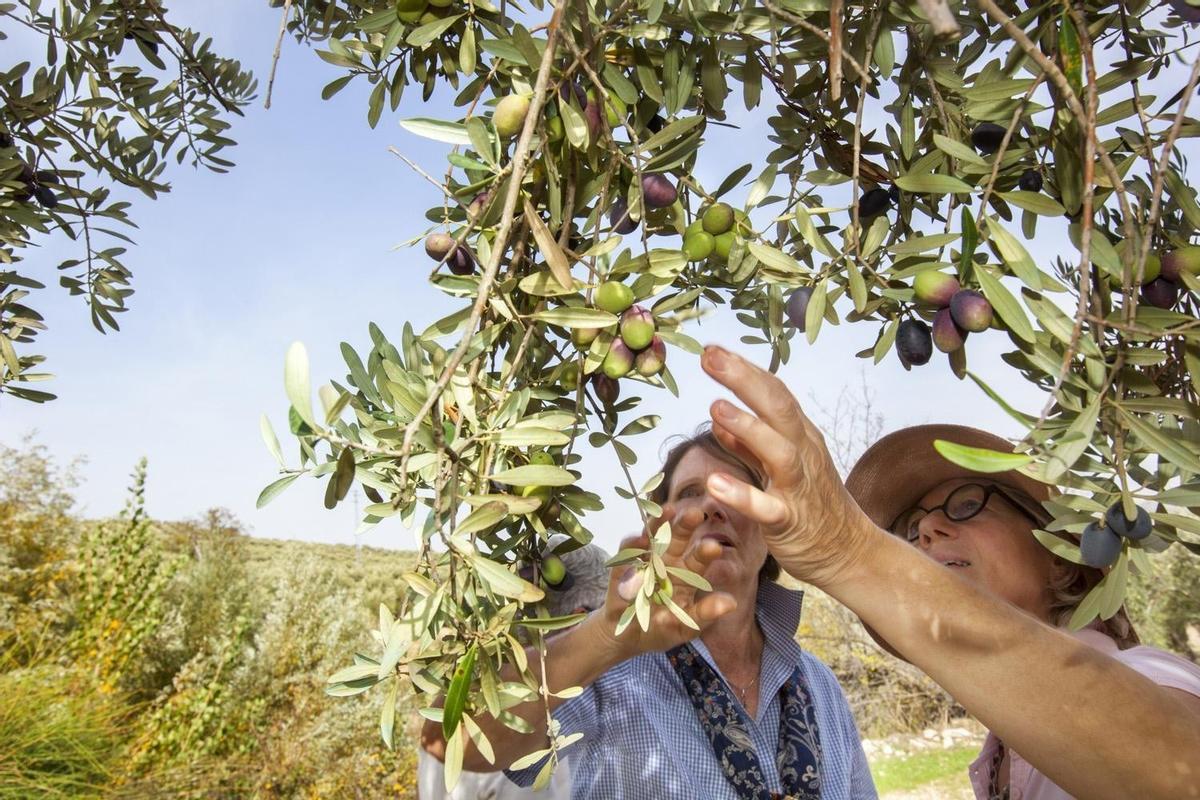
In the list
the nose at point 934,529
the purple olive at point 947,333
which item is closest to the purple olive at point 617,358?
the purple olive at point 947,333

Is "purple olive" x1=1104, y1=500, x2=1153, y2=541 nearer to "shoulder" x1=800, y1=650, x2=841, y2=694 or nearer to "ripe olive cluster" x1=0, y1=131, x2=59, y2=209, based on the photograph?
"ripe olive cluster" x1=0, y1=131, x2=59, y2=209

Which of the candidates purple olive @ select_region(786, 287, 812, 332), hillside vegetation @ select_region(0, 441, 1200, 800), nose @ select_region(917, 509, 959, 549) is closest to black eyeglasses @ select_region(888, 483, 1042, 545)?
nose @ select_region(917, 509, 959, 549)

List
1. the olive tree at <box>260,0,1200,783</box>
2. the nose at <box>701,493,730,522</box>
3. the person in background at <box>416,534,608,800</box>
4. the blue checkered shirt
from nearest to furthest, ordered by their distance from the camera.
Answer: the olive tree at <box>260,0,1200,783</box>, the person in background at <box>416,534,608,800</box>, the blue checkered shirt, the nose at <box>701,493,730,522</box>

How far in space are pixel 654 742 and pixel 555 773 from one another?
1.03 feet

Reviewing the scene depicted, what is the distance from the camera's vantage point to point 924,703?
34.3 feet

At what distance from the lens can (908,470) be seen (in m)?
1.89

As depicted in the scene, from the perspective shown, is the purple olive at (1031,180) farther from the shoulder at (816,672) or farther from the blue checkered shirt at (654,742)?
the shoulder at (816,672)

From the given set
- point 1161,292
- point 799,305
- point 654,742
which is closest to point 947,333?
point 799,305

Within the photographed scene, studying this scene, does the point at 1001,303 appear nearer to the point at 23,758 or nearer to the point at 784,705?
the point at 784,705

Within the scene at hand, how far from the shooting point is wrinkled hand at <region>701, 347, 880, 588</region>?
91cm

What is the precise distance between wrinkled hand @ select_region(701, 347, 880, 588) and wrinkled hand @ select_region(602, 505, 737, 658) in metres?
0.18

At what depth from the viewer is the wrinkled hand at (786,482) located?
906 millimetres

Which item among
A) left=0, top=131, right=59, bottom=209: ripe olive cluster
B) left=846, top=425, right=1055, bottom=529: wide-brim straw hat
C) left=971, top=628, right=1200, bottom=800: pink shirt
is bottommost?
left=971, top=628, right=1200, bottom=800: pink shirt

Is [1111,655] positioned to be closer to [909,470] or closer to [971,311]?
[909,470]
